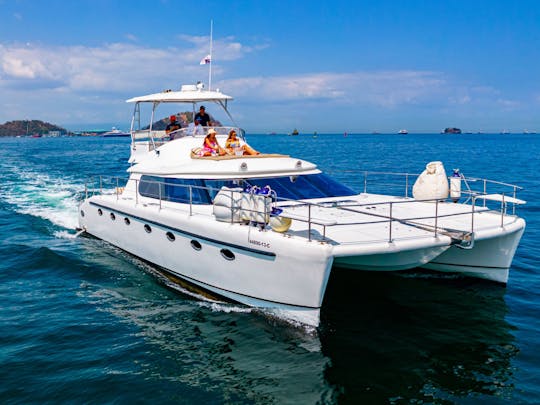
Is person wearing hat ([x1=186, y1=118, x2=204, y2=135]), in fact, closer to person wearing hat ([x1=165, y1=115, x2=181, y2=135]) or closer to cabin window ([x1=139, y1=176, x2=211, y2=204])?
person wearing hat ([x1=165, y1=115, x2=181, y2=135])

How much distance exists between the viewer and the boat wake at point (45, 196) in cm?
1748

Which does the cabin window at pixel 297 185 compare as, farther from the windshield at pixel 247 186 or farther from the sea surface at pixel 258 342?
the sea surface at pixel 258 342

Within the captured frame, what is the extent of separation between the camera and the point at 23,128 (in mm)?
188375

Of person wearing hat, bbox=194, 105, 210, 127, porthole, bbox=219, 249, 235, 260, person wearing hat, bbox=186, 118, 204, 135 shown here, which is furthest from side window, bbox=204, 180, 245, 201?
person wearing hat, bbox=194, 105, 210, 127

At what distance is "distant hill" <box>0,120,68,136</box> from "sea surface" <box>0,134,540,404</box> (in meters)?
197

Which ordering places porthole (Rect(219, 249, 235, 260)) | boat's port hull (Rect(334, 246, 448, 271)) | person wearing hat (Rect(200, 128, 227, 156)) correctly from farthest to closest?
person wearing hat (Rect(200, 128, 227, 156)) → porthole (Rect(219, 249, 235, 260)) → boat's port hull (Rect(334, 246, 448, 271))

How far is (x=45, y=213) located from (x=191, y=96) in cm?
796

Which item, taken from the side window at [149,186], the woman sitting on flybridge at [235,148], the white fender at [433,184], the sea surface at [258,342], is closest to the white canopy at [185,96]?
the woman sitting on flybridge at [235,148]

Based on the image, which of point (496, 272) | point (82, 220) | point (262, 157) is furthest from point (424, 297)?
point (82, 220)

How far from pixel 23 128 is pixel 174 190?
202 meters

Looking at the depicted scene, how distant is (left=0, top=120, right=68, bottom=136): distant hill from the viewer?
607 ft

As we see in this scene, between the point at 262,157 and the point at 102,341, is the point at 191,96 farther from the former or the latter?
the point at 102,341

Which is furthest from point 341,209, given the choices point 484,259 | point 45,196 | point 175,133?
point 45,196

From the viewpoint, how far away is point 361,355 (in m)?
7.61
